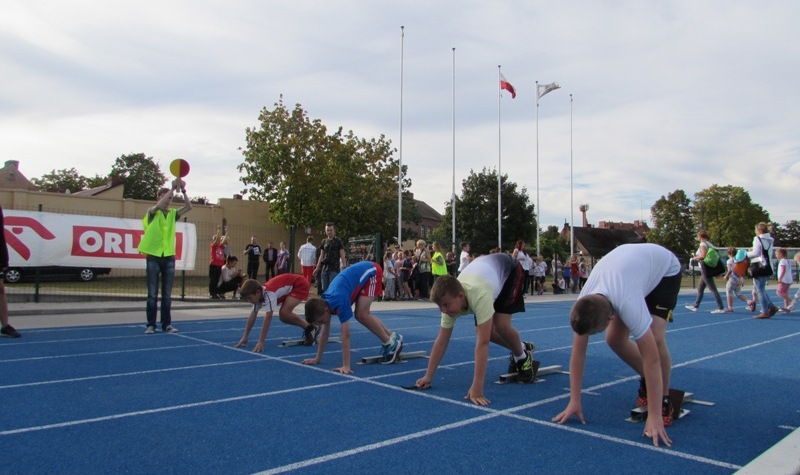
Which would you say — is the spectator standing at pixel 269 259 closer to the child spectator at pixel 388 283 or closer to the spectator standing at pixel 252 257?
the spectator standing at pixel 252 257

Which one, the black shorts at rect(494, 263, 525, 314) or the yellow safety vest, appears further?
the yellow safety vest

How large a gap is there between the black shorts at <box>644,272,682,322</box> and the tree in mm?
73645

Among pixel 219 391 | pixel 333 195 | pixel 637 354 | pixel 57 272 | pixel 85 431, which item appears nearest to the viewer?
pixel 85 431

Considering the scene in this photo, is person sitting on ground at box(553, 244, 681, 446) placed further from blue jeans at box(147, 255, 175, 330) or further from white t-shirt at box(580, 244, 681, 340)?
blue jeans at box(147, 255, 175, 330)

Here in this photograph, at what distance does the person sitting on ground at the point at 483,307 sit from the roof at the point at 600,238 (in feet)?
258

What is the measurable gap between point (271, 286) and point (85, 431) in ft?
12.2

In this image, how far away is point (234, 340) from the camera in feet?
Answer: 28.6

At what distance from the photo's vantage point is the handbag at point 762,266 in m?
12.8

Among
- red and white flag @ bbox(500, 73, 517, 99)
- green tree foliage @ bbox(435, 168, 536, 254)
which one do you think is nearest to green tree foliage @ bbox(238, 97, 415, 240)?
red and white flag @ bbox(500, 73, 517, 99)

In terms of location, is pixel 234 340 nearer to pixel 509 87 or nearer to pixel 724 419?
pixel 724 419

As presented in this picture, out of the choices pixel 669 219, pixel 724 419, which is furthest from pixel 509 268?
pixel 669 219

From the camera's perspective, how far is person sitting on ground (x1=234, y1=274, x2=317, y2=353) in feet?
24.3

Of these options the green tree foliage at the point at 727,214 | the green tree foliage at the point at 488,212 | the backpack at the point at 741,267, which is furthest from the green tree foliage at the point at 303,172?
the green tree foliage at the point at 727,214

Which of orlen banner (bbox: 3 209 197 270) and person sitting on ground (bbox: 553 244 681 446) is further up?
orlen banner (bbox: 3 209 197 270)
